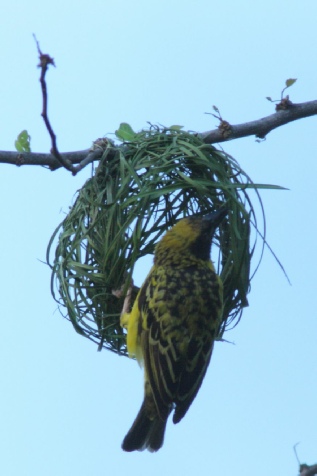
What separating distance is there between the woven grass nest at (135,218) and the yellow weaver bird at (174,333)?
3.2 inches

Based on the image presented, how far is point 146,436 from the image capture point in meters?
2.86

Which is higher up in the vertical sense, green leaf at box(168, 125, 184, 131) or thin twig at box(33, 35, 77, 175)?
green leaf at box(168, 125, 184, 131)

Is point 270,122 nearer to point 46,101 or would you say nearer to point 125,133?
point 125,133

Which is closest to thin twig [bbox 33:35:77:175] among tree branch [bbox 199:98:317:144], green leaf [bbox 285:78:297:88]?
tree branch [bbox 199:98:317:144]

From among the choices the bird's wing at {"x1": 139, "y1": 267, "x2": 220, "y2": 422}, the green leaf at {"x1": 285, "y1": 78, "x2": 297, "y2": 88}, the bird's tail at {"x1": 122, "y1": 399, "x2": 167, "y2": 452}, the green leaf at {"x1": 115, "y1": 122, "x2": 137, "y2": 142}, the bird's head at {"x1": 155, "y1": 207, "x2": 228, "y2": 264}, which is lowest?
the bird's tail at {"x1": 122, "y1": 399, "x2": 167, "y2": 452}

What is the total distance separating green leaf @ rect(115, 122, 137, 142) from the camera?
118 inches

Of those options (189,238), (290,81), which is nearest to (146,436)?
(189,238)

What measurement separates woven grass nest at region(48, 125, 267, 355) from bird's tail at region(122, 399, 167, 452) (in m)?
0.32

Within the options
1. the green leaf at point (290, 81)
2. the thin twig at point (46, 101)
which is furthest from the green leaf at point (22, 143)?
the green leaf at point (290, 81)

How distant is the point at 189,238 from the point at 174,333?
14.0 inches

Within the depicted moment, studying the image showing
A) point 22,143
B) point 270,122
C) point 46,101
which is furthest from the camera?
point 270,122

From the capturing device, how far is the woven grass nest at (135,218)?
8.82ft

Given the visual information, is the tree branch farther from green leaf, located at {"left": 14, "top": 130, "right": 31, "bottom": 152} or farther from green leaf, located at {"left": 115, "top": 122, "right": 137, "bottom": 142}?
green leaf, located at {"left": 14, "top": 130, "right": 31, "bottom": 152}

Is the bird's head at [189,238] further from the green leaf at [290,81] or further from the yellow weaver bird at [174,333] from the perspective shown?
the green leaf at [290,81]
